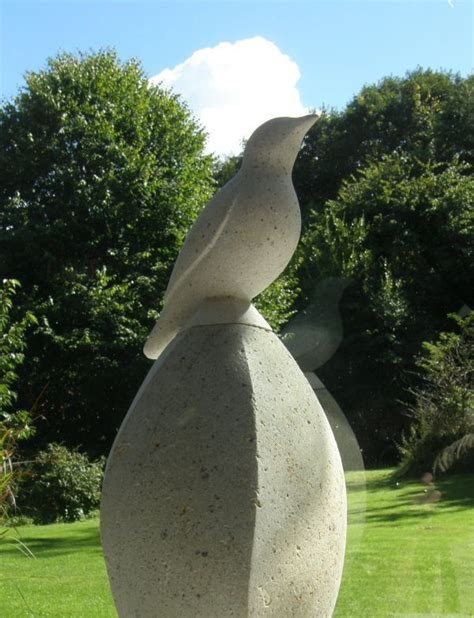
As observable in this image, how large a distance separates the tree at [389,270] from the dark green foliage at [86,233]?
4.33 m

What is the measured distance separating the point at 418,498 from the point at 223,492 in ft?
27.9

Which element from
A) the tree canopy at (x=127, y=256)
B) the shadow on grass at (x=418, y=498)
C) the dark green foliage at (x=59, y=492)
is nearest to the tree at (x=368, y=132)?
the tree canopy at (x=127, y=256)

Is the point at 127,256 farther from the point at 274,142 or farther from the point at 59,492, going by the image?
the point at 274,142

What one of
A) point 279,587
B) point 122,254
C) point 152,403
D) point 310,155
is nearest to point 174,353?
point 152,403

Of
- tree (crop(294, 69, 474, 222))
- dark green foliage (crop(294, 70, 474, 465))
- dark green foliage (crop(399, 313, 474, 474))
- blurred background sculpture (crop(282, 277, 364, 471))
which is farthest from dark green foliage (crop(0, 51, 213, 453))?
tree (crop(294, 69, 474, 222))

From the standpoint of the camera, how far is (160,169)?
1639 centimetres

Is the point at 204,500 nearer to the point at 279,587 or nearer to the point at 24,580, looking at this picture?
the point at 279,587

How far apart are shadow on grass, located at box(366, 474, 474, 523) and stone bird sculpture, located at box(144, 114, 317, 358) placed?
6784 mm

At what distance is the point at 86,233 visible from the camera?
53.1 ft

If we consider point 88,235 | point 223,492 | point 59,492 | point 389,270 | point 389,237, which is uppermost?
point 88,235

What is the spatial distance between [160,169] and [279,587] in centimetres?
1383

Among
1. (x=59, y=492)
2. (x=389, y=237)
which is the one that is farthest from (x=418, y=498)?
(x=389, y=237)

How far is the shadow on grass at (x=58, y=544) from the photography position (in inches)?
382

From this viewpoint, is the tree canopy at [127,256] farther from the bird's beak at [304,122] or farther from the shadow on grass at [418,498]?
the bird's beak at [304,122]
